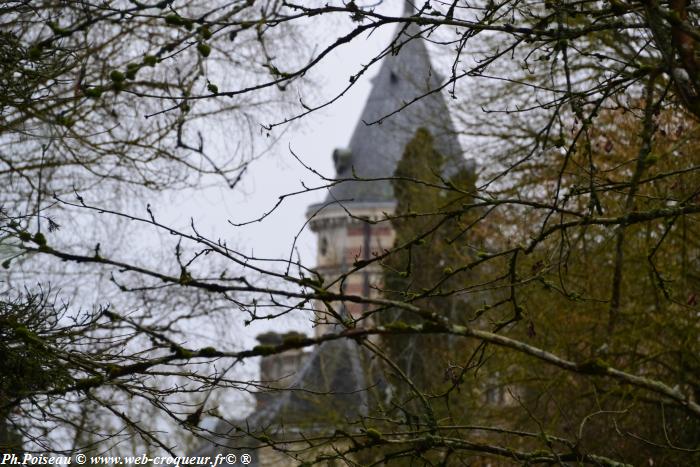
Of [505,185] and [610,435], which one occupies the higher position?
[505,185]

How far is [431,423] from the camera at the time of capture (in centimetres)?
466

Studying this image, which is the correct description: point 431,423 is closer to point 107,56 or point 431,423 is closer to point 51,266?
point 107,56

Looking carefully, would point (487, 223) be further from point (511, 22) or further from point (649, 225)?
point (511, 22)

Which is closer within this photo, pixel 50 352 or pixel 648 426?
pixel 50 352

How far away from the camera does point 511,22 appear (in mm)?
5133

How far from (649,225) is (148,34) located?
4654 millimetres

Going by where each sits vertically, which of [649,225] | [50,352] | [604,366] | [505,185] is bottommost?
[604,366]

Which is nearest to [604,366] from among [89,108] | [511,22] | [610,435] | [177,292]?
[511,22]

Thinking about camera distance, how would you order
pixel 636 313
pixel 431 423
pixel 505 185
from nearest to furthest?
1. pixel 431 423
2. pixel 636 313
3. pixel 505 185

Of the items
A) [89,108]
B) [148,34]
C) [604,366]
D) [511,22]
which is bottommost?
[604,366]

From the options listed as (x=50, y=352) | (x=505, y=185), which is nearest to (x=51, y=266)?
(x=505, y=185)

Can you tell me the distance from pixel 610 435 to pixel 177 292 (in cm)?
446

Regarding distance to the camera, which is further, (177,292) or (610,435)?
(177,292)

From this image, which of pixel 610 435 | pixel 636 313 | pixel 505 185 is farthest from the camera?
pixel 505 185
